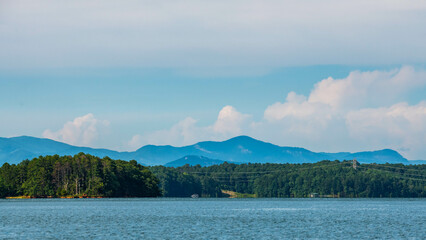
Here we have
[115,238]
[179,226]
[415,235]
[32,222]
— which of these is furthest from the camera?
[32,222]

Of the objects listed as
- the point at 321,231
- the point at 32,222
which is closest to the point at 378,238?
the point at 321,231

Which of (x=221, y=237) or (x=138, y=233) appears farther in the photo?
(x=138, y=233)

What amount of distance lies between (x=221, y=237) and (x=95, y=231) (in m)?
18.8

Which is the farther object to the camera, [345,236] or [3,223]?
[3,223]

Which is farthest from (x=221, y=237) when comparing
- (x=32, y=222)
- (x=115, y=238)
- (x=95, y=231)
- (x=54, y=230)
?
(x=32, y=222)

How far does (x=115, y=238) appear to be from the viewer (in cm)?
7612

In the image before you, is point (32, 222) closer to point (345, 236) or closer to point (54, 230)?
point (54, 230)

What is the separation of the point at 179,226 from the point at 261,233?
16.5 meters

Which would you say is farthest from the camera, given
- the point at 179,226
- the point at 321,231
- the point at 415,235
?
the point at 179,226

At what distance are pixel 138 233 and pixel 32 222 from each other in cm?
2738

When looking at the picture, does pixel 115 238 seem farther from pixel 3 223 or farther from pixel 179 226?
pixel 3 223

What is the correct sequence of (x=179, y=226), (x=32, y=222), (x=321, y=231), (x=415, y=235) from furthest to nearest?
1. (x=32, y=222)
2. (x=179, y=226)
3. (x=321, y=231)
4. (x=415, y=235)

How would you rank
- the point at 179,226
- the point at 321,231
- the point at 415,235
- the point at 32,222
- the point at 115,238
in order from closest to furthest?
1. the point at 115,238
2. the point at 415,235
3. the point at 321,231
4. the point at 179,226
5. the point at 32,222

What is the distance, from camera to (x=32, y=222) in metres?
102
